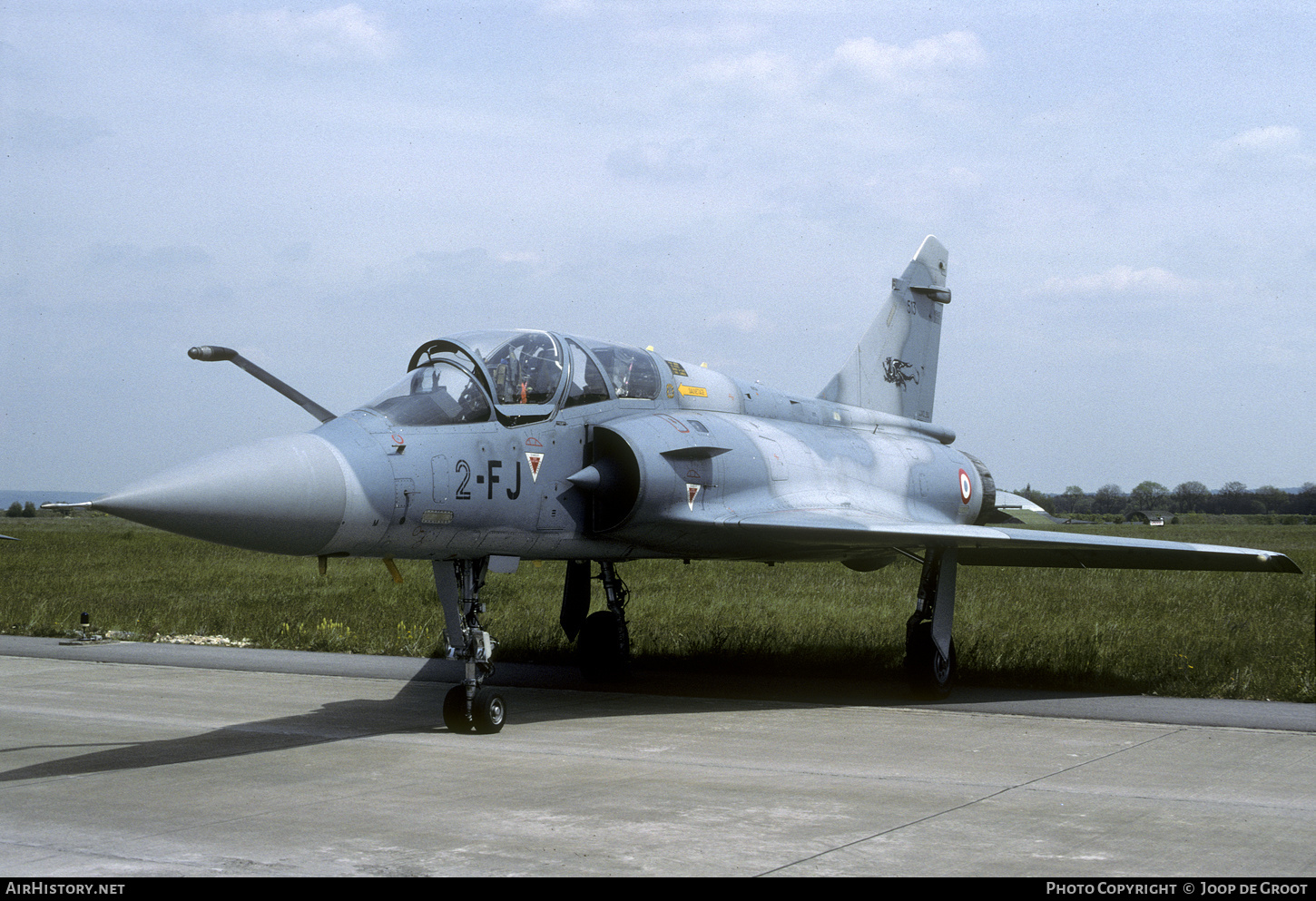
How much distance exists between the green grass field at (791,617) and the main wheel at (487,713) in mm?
4653

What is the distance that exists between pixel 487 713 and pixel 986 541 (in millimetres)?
4654

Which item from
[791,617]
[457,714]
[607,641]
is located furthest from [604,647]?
[791,617]

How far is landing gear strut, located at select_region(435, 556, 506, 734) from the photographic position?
30.2 feet

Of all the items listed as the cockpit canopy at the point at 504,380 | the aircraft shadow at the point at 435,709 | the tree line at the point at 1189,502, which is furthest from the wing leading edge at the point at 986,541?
the tree line at the point at 1189,502

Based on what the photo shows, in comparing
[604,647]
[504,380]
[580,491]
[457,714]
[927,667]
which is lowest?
[457,714]

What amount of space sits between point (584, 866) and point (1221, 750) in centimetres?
543

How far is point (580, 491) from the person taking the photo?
10.4 m

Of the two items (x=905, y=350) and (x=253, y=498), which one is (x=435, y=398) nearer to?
(x=253, y=498)

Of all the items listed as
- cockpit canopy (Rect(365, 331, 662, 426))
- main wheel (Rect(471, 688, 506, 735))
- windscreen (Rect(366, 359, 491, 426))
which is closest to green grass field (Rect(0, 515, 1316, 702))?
cockpit canopy (Rect(365, 331, 662, 426))

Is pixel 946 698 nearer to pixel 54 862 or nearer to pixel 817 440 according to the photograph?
pixel 817 440

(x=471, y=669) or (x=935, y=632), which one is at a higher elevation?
(x=935, y=632)

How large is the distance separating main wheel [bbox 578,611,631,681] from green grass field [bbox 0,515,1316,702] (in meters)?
1.04

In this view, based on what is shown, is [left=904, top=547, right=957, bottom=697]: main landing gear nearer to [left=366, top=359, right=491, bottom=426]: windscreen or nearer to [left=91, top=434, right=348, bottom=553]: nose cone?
[left=366, top=359, right=491, bottom=426]: windscreen

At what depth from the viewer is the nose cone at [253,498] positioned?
6.98 metres
